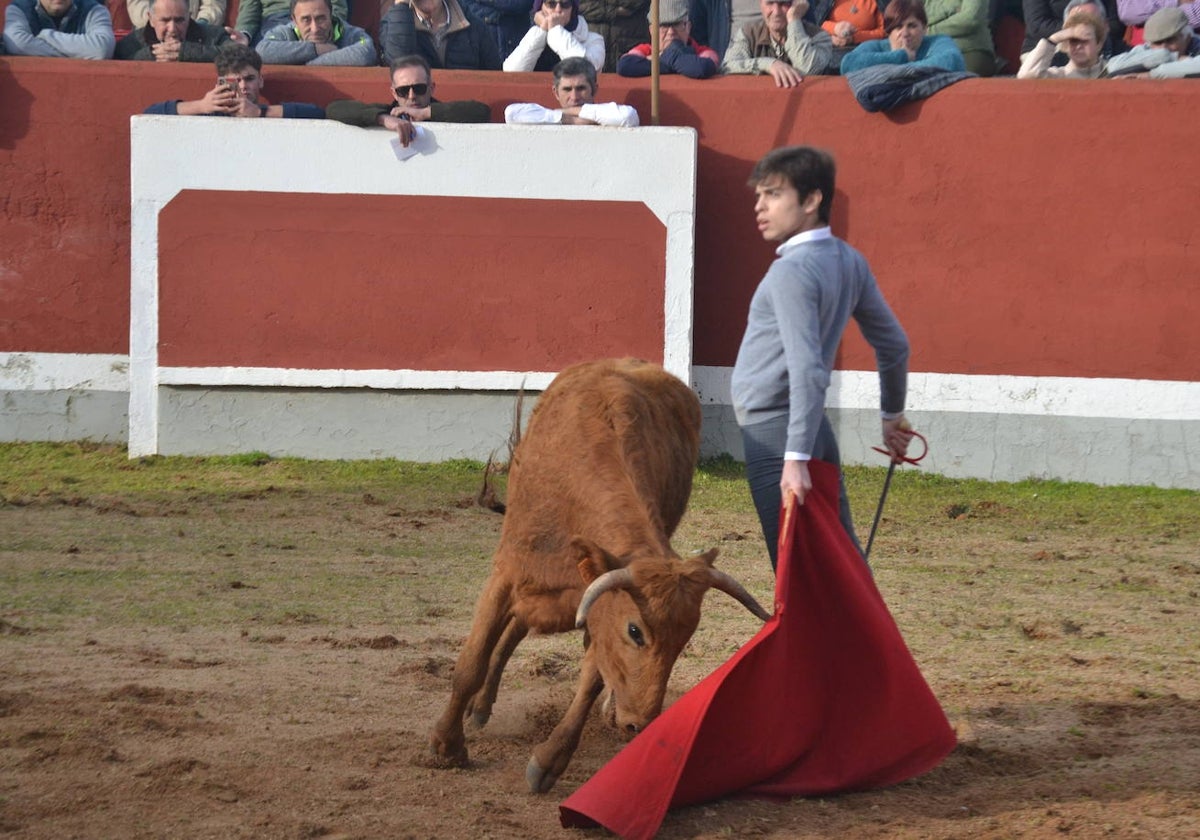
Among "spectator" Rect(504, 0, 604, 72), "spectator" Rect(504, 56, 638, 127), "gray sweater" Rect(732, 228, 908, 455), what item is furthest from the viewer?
"spectator" Rect(504, 0, 604, 72)

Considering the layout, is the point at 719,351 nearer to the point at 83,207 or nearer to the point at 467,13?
the point at 467,13

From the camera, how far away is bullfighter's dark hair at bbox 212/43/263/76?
8.80 meters

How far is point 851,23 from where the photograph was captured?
377 inches

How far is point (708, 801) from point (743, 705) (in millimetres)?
250

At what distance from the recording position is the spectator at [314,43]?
9273mm

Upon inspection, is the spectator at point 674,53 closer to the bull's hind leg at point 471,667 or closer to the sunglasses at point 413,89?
the sunglasses at point 413,89

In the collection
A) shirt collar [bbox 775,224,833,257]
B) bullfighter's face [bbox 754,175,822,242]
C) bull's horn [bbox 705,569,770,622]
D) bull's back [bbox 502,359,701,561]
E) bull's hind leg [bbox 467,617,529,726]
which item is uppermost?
bullfighter's face [bbox 754,175,822,242]

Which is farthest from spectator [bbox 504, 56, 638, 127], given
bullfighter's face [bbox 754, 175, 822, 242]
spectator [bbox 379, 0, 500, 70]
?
bullfighter's face [bbox 754, 175, 822, 242]

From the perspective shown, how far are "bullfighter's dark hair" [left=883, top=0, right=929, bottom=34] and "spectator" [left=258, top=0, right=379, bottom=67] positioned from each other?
10.4ft

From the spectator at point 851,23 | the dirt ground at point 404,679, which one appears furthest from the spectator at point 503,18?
the dirt ground at point 404,679

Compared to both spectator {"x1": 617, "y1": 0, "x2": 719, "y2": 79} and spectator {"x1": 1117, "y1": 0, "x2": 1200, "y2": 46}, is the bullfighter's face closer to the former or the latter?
spectator {"x1": 617, "y1": 0, "x2": 719, "y2": 79}

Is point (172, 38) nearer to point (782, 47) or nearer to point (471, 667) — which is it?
point (782, 47)

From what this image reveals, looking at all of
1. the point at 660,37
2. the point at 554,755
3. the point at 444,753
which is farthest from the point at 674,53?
the point at 554,755

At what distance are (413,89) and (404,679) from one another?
4.79m
